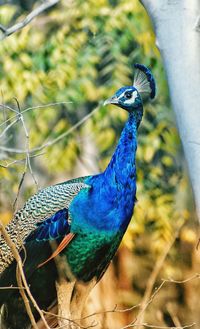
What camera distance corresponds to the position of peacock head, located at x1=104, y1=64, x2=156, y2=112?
489 cm

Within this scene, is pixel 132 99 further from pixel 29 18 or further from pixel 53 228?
pixel 29 18

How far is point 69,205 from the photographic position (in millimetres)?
4910

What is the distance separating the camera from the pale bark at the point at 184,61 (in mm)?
3426

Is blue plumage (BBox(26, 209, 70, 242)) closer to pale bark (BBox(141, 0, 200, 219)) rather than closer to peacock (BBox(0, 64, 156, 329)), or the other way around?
peacock (BBox(0, 64, 156, 329))

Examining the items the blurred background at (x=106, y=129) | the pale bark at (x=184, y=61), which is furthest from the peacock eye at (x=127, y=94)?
the blurred background at (x=106, y=129)

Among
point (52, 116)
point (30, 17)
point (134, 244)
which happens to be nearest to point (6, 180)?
point (52, 116)

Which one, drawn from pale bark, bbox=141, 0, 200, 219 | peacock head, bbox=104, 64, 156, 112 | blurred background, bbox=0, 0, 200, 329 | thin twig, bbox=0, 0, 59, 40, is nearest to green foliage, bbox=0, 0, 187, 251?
blurred background, bbox=0, 0, 200, 329

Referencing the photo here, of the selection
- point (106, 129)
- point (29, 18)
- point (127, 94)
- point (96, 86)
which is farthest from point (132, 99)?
point (96, 86)

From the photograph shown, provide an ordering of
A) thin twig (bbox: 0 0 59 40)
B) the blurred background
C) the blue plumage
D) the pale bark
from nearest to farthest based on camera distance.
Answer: the pale bark → thin twig (bbox: 0 0 59 40) → the blue plumage → the blurred background

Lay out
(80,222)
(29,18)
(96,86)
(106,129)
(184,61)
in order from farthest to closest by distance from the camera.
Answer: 1. (96,86)
2. (106,129)
3. (80,222)
4. (29,18)
5. (184,61)

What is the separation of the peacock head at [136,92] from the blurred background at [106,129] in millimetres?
1942

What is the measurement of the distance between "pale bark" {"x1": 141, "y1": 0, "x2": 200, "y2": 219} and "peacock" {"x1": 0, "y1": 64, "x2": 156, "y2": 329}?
127cm

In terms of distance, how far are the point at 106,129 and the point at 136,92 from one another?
2307mm

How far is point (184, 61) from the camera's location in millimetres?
3504
